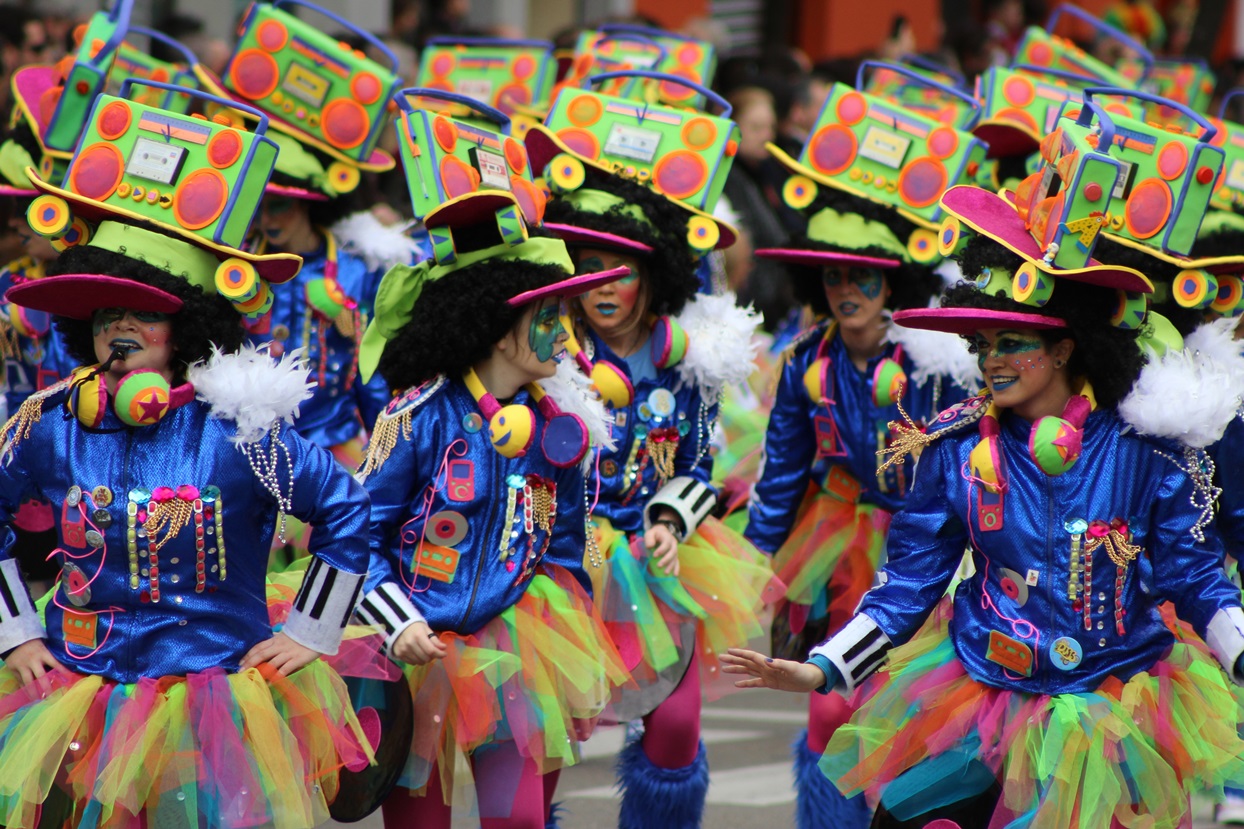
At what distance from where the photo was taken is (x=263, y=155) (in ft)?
14.9

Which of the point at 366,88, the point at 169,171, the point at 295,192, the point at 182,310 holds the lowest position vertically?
the point at 295,192

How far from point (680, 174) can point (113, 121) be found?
217 cm

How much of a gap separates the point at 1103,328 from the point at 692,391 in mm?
1743

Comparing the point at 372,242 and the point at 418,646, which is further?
the point at 372,242

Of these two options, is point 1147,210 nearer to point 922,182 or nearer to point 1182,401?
point 1182,401

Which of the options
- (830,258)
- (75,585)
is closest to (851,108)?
(830,258)

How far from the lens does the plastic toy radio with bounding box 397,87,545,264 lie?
4.81m

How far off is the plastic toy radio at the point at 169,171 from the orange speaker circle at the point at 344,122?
266cm

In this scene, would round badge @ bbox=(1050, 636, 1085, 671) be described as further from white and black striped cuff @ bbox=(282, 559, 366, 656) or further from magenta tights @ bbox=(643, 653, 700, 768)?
white and black striped cuff @ bbox=(282, 559, 366, 656)

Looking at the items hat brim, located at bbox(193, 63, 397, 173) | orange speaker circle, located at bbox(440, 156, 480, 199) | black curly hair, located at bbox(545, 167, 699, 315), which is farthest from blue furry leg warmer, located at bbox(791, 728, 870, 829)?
hat brim, located at bbox(193, 63, 397, 173)

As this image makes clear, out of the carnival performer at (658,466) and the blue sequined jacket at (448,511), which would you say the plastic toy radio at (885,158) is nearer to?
the carnival performer at (658,466)

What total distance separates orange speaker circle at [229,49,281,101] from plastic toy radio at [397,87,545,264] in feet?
7.43

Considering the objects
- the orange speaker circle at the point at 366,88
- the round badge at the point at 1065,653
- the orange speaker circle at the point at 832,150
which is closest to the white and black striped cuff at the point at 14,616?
the round badge at the point at 1065,653

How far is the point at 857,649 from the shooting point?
4.53 meters
